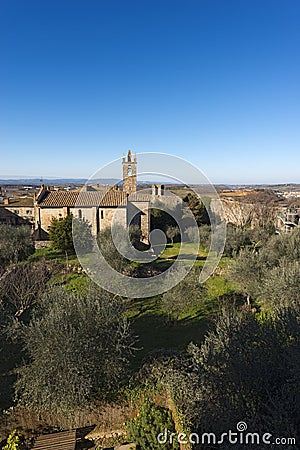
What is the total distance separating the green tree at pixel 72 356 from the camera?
7.28 m

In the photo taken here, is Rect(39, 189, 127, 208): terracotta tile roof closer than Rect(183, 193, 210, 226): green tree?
Yes

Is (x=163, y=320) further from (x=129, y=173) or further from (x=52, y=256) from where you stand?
(x=129, y=173)

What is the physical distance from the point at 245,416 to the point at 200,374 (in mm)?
1244

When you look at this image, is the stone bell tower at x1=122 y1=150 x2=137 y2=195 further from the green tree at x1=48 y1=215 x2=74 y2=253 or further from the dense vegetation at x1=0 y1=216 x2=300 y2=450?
the dense vegetation at x1=0 y1=216 x2=300 y2=450

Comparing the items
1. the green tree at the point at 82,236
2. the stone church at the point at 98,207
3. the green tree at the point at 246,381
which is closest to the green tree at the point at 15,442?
the green tree at the point at 246,381

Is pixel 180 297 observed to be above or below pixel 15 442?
above

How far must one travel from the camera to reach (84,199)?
99.7 feet

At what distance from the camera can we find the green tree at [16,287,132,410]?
7281mm

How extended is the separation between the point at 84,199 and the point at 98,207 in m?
2.06

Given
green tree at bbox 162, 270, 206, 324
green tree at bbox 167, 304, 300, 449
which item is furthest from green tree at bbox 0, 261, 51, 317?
green tree at bbox 167, 304, 300, 449

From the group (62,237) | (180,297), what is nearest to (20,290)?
(180,297)

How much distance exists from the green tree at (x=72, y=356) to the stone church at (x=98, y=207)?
19711mm

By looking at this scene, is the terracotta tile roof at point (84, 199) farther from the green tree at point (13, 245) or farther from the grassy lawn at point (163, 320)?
the grassy lawn at point (163, 320)

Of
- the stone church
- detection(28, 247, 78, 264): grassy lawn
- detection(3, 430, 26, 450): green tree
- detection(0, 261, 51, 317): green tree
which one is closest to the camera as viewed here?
detection(3, 430, 26, 450): green tree
